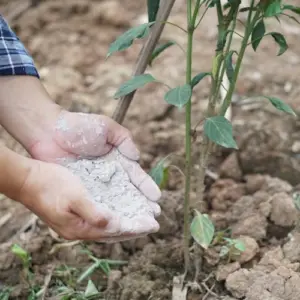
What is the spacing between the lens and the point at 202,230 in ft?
4.21

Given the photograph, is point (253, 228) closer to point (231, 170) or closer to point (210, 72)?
point (231, 170)

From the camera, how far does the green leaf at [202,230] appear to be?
1.26 meters

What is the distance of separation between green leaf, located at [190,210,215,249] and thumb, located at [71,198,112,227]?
0.71 ft

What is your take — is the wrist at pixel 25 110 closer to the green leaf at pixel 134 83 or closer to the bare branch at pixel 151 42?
the bare branch at pixel 151 42

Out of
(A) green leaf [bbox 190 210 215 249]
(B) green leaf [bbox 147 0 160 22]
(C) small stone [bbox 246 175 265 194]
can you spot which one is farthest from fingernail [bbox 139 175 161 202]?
(C) small stone [bbox 246 175 265 194]

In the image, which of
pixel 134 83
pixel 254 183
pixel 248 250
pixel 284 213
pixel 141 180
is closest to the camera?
pixel 134 83

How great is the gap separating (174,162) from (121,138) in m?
0.47

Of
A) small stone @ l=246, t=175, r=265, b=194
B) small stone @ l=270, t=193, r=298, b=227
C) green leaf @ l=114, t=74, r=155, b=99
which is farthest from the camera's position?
small stone @ l=246, t=175, r=265, b=194

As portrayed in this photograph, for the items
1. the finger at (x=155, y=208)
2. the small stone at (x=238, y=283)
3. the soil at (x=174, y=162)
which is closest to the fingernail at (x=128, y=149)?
the finger at (x=155, y=208)

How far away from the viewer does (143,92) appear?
91.7 inches

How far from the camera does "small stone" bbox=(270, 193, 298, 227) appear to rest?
5.15 ft

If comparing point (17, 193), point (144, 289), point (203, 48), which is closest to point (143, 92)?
point (203, 48)

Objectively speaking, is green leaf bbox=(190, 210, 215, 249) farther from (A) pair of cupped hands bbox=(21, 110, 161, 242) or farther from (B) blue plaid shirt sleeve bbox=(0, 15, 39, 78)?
(B) blue plaid shirt sleeve bbox=(0, 15, 39, 78)

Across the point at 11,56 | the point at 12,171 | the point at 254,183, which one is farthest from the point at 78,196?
the point at 254,183
